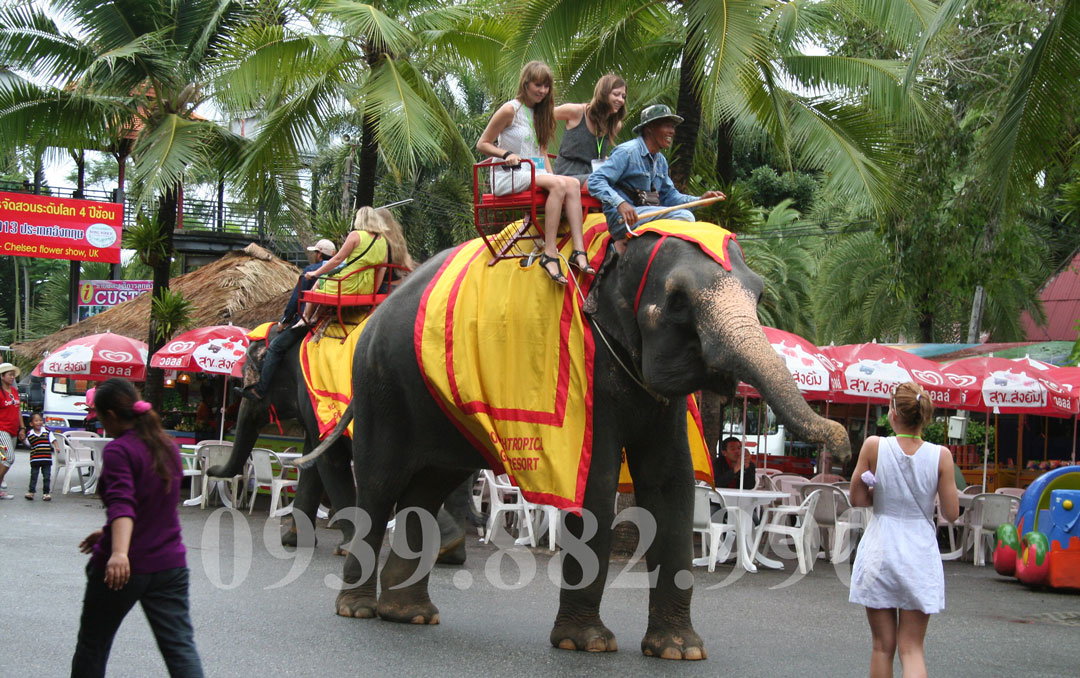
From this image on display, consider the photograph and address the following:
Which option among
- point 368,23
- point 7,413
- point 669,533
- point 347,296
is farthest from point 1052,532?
point 7,413

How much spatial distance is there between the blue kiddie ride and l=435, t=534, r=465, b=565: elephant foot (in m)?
5.21

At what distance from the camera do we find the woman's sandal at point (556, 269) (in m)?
6.26

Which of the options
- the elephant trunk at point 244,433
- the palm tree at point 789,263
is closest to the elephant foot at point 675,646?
the elephant trunk at point 244,433

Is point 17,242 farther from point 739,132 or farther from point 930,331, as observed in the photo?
point 930,331

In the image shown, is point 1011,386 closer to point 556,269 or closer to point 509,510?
point 509,510

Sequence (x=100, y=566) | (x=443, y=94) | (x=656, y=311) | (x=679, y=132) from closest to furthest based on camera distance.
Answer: (x=100, y=566) → (x=656, y=311) → (x=679, y=132) → (x=443, y=94)

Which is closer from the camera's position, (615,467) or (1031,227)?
(615,467)

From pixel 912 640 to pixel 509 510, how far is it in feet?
26.7

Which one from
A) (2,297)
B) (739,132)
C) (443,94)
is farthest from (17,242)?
(2,297)

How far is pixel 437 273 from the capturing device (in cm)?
727

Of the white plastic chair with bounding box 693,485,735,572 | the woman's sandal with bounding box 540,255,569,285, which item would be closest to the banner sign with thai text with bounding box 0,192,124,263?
the white plastic chair with bounding box 693,485,735,572

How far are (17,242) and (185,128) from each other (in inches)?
501

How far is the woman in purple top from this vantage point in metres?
4.43

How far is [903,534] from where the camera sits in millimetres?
5125
